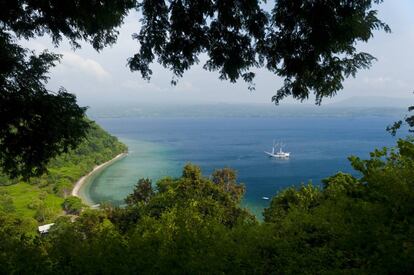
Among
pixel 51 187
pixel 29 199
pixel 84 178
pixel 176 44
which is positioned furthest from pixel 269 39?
pixel 84 178

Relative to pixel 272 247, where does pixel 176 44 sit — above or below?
above

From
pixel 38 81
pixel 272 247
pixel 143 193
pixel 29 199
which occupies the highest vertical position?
pixel 38 81

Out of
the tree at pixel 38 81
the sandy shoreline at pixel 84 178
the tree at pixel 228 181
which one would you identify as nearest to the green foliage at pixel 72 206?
the sandy shoreline at pixel 84 178

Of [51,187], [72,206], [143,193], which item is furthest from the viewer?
[51,187]

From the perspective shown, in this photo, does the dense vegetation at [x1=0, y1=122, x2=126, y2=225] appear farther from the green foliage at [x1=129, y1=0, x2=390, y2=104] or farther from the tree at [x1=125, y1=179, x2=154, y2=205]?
the green foliage at [x1=129, y1=0, x2=390, y2=104]

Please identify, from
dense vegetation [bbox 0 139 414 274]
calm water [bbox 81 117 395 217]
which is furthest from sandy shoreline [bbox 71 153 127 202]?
dense vegetation [bbox 0 139 414 274]

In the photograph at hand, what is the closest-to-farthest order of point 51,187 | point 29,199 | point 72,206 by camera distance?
1. point 72,206
2. point 29,199
3. point 51,187

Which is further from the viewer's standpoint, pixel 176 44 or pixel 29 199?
pixel 29 199

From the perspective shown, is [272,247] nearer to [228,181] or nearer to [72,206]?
[228,181]
